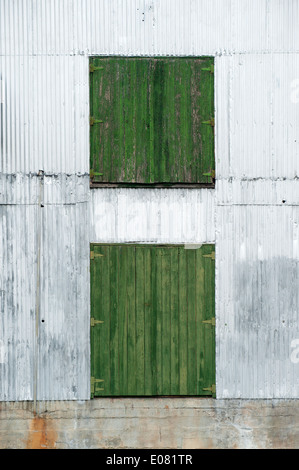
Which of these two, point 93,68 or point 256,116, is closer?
point 93,68

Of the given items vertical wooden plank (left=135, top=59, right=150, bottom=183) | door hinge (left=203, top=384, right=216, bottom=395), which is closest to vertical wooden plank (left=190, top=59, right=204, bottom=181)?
vertical wooden plank (left=135, top=59, right=150, bottom=183)

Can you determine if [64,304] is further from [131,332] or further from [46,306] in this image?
[131,332]

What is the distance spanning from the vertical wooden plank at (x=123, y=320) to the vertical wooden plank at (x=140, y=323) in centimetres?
25

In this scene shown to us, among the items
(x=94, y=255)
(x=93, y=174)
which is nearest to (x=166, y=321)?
(x=94, y=255)

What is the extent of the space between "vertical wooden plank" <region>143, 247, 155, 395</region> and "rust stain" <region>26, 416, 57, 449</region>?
2.32m

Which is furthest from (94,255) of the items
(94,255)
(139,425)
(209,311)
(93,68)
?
(93,68)

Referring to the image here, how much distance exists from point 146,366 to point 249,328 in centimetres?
251

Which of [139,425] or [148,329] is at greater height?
[148,329]

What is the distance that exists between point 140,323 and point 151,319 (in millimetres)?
267

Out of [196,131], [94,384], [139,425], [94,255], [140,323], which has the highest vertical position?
[196,131]

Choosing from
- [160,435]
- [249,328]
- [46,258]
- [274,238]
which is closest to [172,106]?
[274,238]

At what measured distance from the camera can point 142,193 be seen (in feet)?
30.9

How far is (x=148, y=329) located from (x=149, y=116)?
4845 mm

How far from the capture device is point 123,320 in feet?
30.9
